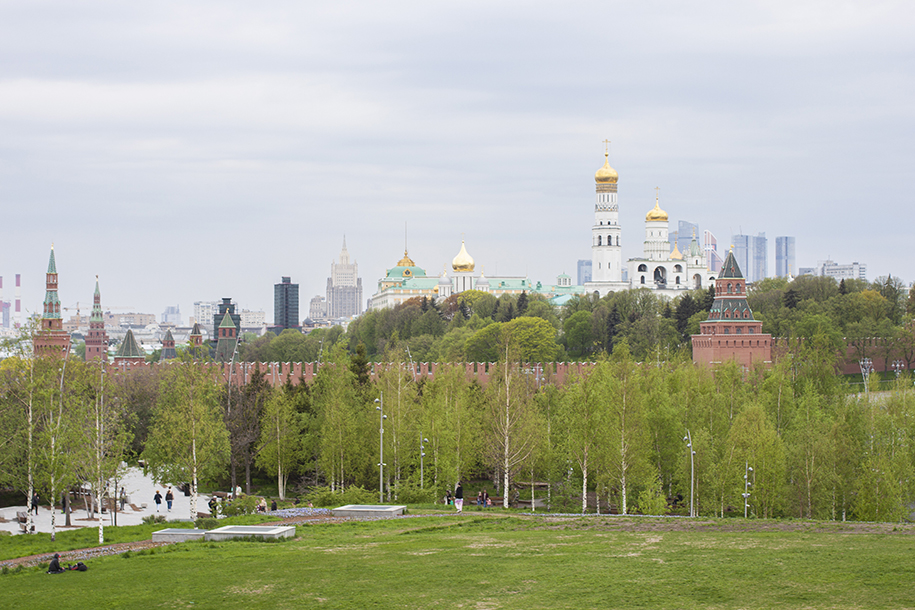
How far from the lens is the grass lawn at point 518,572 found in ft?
56.3

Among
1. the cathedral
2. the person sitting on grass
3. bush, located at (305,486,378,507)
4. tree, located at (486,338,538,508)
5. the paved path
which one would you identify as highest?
the cathedral

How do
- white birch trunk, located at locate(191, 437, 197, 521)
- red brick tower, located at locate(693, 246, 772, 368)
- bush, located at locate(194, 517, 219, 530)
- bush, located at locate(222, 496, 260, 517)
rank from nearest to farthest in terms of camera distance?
bush, located at locate(194, 517, 219, 530) < white birch trunk, located at locate(191, 437, 197, 521) < bush, located at locate(222, 496, 260, 517) < red brick tower, located at locate(693, 246, 772, 368)

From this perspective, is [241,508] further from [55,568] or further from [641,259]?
[641,259]

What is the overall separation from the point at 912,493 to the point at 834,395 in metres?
11.4

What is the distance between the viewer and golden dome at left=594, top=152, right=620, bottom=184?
137000mm

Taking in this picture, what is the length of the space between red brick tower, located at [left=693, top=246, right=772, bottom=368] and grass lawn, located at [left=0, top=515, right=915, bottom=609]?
4905cm

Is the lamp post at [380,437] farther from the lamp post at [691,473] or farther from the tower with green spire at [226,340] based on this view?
the tower with green spire at [226,340]

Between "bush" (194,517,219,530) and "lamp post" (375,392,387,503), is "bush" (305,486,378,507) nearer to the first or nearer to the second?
"lamp post" (375,392,387,503)

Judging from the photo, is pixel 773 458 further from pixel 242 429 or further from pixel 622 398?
pixel 242 429

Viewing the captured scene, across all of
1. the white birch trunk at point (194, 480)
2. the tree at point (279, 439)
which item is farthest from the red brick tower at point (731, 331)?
the white birch trunk at point (194, 480)

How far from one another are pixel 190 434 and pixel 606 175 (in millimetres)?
111900

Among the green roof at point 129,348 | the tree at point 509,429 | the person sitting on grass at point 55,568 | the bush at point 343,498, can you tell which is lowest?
the bush at point 343,498

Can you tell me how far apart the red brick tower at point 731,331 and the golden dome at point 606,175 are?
6430cm

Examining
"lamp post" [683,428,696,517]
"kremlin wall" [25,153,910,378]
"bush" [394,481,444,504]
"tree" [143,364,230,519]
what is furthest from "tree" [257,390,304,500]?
"lamp post" [683,428,696,517]
